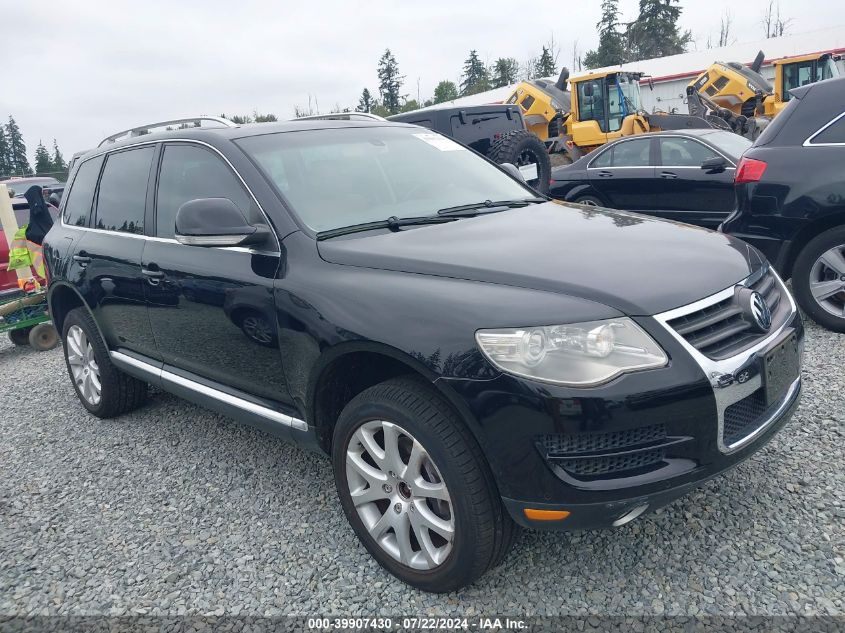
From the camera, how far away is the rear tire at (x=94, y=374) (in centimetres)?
419

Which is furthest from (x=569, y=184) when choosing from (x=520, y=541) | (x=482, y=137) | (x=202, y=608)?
(x=202, y=608)

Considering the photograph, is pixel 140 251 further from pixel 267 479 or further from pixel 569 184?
pixel 569 184

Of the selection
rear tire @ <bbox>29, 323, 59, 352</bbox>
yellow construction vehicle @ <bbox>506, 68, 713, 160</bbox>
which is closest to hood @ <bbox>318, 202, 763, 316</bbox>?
rear tire @ <bbox>29, 323, 59, 352</bbox>

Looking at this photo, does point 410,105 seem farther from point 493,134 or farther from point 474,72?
point 493,134

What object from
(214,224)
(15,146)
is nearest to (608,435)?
(214,224)

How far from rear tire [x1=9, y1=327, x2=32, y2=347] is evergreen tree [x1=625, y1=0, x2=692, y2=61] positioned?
66.1 metres

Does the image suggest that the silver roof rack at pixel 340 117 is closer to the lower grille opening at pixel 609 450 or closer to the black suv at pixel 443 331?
the black suv at pixel 443 331

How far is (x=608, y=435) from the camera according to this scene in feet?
6.49

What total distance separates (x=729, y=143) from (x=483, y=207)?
6277 mm

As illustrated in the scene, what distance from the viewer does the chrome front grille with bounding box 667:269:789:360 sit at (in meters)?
2.09

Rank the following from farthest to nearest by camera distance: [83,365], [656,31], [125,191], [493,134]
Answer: [656,31]
[493,134]
[83,365]
[125,191]

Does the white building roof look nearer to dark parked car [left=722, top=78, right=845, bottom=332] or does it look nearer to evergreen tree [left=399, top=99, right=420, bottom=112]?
dark parked car [left=722, top=78, right=845, bottom=332]

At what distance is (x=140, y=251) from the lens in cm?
351

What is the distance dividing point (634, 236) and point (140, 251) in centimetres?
252
